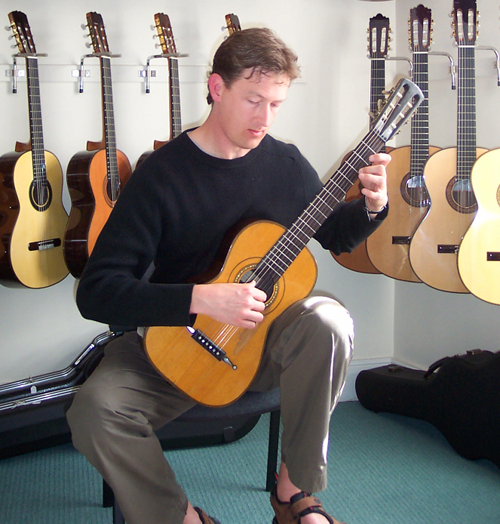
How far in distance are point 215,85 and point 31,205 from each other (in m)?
1.02

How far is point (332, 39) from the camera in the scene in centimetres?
249

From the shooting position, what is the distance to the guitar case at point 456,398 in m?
1.89

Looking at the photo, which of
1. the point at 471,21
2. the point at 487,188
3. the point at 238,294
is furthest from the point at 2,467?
the point at 471,21

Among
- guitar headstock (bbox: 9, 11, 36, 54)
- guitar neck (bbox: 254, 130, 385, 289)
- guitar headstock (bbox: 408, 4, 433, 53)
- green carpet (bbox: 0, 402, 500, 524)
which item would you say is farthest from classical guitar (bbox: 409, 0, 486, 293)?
guitar headstock (bbox: 9, 11, 36, 54)

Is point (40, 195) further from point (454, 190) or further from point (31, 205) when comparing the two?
point (454, 190)

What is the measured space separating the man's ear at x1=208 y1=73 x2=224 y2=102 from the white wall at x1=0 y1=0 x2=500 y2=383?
95cm

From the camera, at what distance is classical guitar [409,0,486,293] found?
208 cm

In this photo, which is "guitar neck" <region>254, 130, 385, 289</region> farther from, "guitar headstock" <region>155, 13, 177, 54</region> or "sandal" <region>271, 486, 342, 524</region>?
"guitar headstock" <region>155, 13, 177, 54</region>

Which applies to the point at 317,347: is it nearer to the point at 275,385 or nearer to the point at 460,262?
the point at 275,385

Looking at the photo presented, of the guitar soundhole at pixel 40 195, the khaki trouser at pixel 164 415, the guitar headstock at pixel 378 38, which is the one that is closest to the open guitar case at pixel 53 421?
the guitar soundhole at pixel 40 195

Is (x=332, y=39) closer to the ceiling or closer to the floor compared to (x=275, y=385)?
closer to the ceiling

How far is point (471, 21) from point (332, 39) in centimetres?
62

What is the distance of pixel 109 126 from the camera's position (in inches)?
87.2

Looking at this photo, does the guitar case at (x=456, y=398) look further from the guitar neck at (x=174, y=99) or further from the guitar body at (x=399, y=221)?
the guitar neck at (x=174, y=99)
